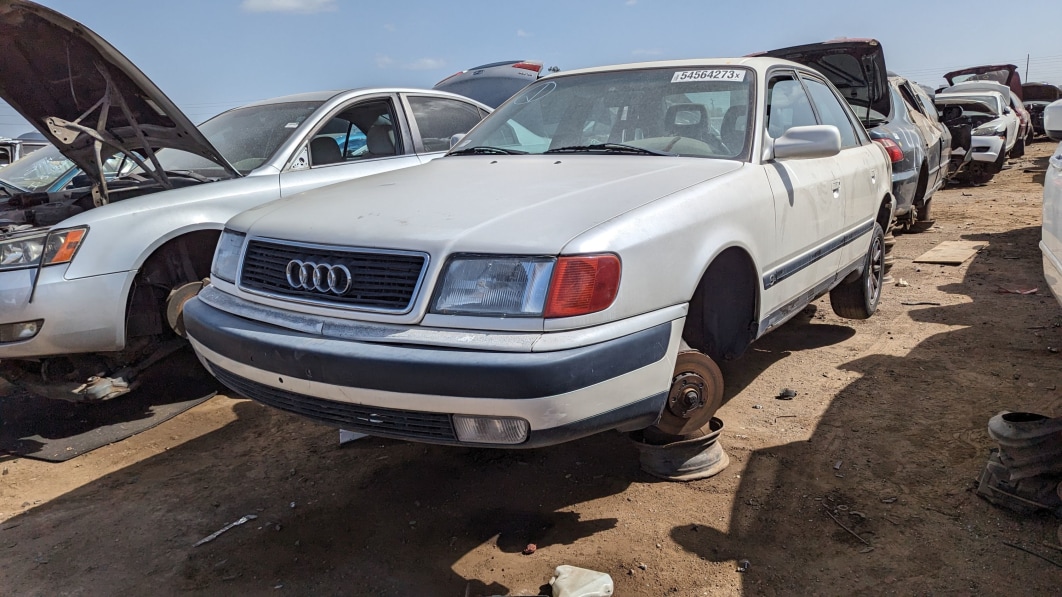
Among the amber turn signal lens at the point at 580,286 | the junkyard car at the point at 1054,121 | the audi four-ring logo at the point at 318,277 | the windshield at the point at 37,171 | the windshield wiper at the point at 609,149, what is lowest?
the amber turn signal lens at the point at 580,286

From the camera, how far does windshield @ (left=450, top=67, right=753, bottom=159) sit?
10.7 ft

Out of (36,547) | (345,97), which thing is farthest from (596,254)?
(345,97)

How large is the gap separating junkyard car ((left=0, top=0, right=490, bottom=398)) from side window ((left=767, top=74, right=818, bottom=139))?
199cm

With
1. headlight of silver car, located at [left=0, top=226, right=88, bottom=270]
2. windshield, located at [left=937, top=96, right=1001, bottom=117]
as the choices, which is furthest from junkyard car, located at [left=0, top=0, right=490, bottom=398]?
windshield, located at [left=937, top=96, right=1001, bottom=117]

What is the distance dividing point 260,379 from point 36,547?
129 cm

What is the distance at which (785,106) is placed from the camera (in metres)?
3.73

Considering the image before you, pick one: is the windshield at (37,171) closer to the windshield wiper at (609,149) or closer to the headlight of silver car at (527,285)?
the windshield wiper at (609,149)

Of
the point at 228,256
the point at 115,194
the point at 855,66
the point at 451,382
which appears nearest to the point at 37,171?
the point at 115,194

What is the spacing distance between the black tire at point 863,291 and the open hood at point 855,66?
2.28 m

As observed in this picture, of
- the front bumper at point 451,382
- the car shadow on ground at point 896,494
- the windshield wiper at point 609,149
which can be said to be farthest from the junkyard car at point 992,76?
the front bumper at point 451,382

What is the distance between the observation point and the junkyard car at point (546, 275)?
2133 mm

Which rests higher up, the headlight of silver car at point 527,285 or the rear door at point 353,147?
the rear door at point 353,147

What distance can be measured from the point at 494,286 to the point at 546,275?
6.2 inches

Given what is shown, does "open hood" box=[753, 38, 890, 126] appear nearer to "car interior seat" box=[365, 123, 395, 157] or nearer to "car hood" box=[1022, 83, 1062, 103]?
"car interior seat" box=[365, 123, 395, 157]
